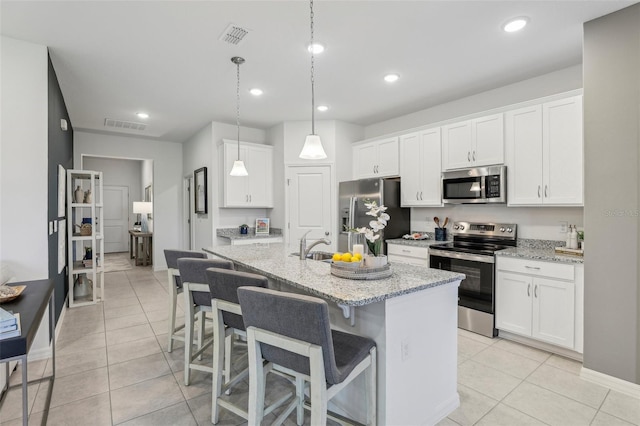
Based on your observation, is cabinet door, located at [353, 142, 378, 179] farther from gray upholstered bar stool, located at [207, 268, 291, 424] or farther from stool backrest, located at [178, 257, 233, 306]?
gray upholstered bar stool, located at [207, 268, 291, 424]

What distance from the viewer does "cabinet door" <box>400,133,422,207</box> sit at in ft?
14.1

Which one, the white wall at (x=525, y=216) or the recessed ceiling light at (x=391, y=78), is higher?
the recessed ceiling light at (x=391, y=78)

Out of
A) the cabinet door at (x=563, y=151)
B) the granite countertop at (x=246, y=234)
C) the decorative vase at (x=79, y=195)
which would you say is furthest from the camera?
the granite countertop at (x=246, y=234)

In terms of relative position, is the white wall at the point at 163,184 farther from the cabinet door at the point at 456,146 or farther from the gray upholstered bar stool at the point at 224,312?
the gray upholstered bar stool at the point at 224,312

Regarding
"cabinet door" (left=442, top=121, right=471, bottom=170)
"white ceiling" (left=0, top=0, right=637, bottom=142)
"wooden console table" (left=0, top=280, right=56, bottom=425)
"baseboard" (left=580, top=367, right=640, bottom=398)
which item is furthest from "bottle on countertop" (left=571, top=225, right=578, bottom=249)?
"wooden console table" (left=0, top=280, right=56, bottom=425)

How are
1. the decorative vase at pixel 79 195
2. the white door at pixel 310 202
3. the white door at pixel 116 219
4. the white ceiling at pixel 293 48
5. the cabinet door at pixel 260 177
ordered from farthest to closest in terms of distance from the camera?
the white door at pixel 116 219 → the cabinet door at pixel 260 177 → the white door at pixel 310 202 → the decorative vase at pixel 79 195 → the white ceiling at pixel 293 48

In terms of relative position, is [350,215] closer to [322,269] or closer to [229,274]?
[322,269]

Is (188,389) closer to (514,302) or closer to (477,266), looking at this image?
(477,266)

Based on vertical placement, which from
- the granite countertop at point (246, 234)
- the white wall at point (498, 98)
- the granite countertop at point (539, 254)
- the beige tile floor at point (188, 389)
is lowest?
the beige tile floor at point (188, 389)

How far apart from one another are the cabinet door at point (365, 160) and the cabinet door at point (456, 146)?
1.08 metres

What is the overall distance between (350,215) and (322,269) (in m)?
2.60

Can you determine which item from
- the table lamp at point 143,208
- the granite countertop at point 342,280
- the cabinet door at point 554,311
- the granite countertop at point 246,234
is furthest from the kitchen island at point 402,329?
the table lamp at point 143,208

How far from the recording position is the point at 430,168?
4.16m

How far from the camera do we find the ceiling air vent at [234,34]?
2607mm
